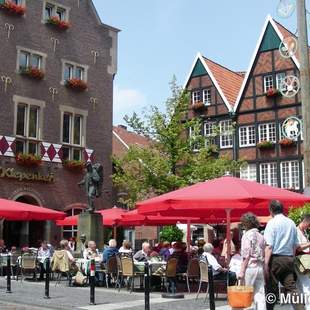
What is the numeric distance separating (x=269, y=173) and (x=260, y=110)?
3911 mm

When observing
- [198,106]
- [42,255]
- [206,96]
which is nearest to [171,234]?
[198,106]

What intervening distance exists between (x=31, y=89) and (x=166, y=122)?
625cm

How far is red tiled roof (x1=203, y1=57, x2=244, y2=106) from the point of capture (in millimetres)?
36344

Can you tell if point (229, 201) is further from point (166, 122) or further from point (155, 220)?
point (166, 122)

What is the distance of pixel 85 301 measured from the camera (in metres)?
11.4

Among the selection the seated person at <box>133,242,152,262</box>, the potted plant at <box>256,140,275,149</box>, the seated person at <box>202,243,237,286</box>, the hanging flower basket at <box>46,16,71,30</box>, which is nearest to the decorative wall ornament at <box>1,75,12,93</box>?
the hanging flower basket at <box>46,16,71,30</box>

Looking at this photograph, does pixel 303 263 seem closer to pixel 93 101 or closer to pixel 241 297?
pixel 241 297

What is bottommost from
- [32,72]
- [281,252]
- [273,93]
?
[281,252]

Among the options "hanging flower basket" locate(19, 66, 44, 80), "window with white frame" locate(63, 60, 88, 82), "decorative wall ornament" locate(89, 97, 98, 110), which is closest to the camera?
"hanging flower basket" locate(19, 66, 44, 80)

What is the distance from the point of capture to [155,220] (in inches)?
765

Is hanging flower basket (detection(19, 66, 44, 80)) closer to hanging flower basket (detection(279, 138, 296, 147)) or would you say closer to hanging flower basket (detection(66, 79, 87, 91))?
hanging flower basket (detection(66, 79, 87, 91))

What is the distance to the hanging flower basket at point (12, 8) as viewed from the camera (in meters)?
24.5

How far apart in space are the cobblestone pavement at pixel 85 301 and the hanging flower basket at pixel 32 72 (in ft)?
43.2

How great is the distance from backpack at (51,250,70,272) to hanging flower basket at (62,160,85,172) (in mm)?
10885
